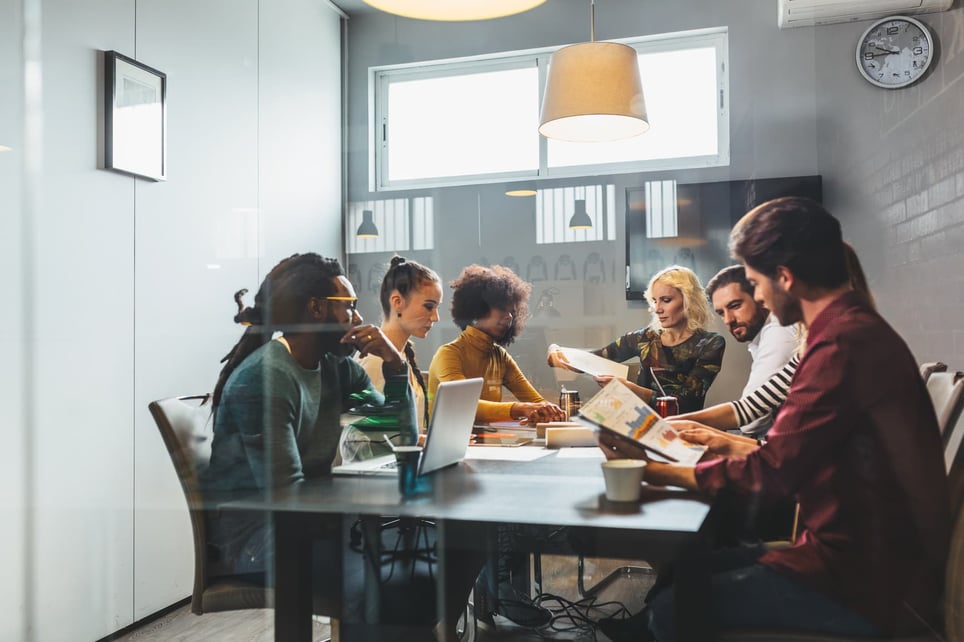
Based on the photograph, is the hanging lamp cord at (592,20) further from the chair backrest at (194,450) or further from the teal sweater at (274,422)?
the chair backrest at (194,450)

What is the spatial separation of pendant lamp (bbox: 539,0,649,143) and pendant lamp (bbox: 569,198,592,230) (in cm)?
18

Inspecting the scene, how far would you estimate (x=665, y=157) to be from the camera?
2.12 meters

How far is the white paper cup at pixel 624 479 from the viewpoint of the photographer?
4.84 ft

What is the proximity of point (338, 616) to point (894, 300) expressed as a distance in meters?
1.53

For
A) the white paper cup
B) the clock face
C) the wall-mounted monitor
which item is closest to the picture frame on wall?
the wall-mounted monitor

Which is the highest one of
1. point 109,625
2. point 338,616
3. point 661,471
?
point 661,471

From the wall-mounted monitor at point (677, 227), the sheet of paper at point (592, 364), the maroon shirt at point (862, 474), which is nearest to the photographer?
the maroon shirt at point (862, 474)

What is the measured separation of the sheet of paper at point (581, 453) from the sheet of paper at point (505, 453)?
45 millimetres

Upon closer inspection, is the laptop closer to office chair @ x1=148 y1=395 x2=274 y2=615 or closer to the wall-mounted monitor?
office chair @ x1=148 y1=395 x2=274 y2=615

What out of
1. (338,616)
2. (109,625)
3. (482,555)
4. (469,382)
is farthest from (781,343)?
(109,625)

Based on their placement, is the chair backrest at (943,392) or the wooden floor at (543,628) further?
the wooden floor at (543,628)

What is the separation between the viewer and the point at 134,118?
2.07 metres

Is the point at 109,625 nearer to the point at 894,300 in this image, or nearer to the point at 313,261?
the point at 313,261

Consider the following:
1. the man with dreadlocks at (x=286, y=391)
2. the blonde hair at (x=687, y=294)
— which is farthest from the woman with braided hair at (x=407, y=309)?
the blonde hair at (x=687, y=294)
